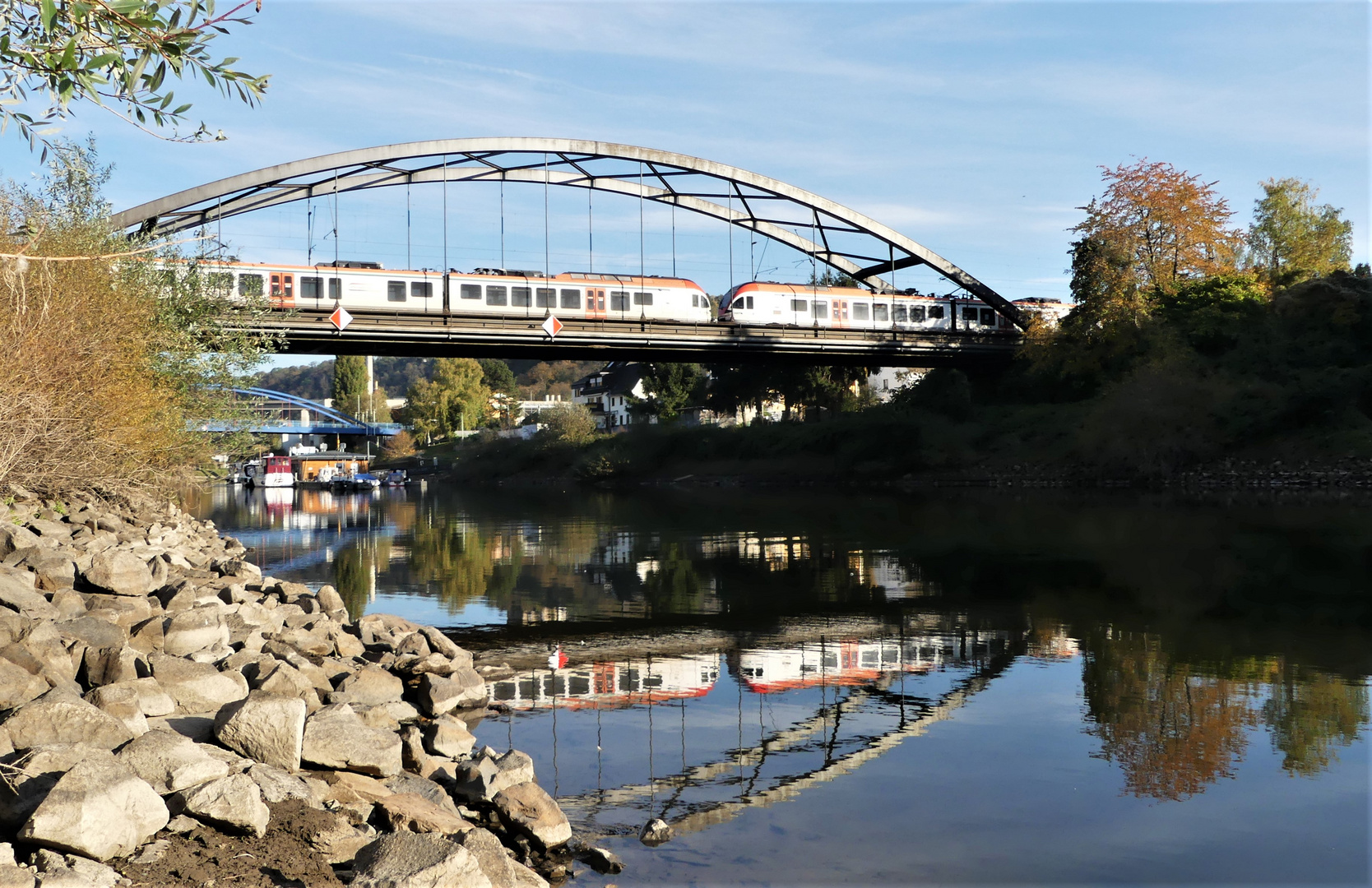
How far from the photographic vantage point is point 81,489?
2052cm

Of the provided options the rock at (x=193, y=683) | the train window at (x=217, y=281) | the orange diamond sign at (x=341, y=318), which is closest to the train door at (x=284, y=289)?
the orange diamond sign at (x=341, y=318)

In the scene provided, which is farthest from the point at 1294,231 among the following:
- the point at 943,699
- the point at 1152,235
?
the point at 943,699

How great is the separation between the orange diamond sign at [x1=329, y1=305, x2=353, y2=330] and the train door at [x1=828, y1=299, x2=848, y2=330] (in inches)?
1096

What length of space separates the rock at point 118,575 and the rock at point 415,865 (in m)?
7.35

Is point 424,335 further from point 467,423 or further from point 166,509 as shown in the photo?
point 467,423

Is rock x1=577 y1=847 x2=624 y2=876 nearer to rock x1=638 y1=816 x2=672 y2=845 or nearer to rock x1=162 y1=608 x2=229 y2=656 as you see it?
rock x1=638 y1=816 x2=672 y2=845

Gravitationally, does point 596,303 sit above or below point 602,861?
above

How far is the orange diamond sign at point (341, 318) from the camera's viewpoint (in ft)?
147

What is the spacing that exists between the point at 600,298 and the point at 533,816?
4694 centimetres

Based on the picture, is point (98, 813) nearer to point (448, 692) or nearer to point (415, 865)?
point (415, 865)

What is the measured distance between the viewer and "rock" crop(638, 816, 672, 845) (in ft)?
28.4

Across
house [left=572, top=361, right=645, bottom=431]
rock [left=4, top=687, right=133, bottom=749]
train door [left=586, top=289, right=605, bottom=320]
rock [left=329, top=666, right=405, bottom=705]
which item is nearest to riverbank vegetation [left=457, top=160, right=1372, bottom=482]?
train door [left=586, top=289, right=605, bottom=320]

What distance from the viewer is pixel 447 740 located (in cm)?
1008

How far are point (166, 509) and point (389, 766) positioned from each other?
77.6 feet
